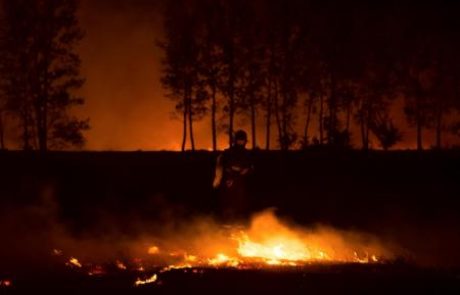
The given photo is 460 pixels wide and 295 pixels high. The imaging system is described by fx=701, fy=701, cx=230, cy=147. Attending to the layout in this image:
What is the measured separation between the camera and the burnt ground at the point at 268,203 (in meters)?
11.2

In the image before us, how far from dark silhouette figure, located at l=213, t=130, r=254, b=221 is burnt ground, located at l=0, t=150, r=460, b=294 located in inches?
33.5

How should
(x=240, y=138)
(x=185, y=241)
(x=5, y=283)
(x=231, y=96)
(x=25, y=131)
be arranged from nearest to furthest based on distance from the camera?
(x=5, y=283) → (x=240, y=138) → (x=185, y=241) → (x=25, y=131) → (x=231, y=96)

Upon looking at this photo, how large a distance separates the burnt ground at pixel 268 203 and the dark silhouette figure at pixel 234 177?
33.5 inches

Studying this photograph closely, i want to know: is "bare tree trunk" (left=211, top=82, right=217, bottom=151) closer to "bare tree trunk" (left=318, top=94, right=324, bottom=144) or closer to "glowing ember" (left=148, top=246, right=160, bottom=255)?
"bare tree trunk" (left=318, top=94, right=324, bottom=144)

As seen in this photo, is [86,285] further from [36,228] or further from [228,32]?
[228,32]

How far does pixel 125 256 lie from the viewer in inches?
535

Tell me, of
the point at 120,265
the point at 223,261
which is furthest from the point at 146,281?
the point at 223,261

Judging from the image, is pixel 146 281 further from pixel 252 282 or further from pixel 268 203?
A: pixel 268 203

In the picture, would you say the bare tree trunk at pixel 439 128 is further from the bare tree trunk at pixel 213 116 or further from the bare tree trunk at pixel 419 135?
the bare tree trunk at pixel 213 116

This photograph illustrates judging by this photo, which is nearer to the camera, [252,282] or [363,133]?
[252,282]

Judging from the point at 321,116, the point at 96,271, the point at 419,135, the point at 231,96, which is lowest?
the point at 96,271

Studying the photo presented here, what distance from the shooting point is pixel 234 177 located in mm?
14039

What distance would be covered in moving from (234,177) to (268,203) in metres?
9.61

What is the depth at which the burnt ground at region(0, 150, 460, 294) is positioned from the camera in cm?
1121
